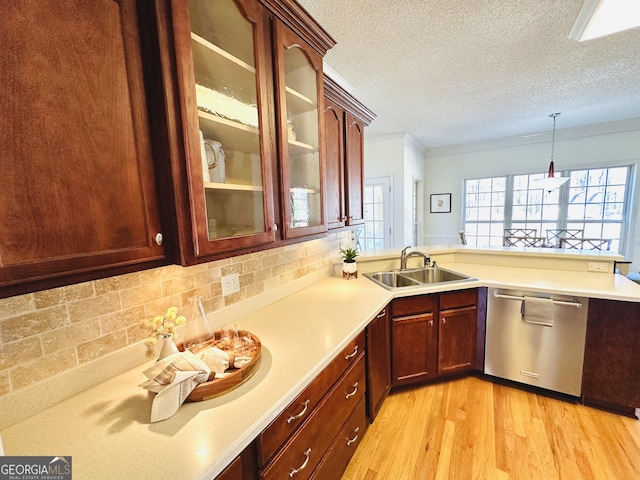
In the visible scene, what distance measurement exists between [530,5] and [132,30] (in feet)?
7.42

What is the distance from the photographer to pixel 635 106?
3.56m

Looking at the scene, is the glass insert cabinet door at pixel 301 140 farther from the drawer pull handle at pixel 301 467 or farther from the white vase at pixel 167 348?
the drawer pull handle at pixel 301 467

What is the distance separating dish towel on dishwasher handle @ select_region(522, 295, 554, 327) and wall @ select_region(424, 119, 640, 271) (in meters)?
4.03

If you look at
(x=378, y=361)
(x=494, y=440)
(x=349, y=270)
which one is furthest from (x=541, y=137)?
(x=378, y=361)

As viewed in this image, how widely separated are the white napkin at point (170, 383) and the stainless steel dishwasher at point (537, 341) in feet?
6.99

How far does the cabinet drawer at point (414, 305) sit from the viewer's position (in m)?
1.94

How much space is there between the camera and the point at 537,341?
1978 millimetres

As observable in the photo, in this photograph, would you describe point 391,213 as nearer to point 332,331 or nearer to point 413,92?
point 413,92

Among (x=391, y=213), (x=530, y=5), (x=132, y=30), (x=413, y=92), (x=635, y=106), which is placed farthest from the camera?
(x=391, y=213)

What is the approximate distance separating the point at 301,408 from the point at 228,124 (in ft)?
3.71

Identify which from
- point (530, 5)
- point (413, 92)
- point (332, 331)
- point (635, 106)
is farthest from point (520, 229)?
point (332, 331)

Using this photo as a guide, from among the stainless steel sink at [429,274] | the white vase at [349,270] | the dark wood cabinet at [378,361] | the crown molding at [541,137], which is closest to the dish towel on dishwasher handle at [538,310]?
the stainless steel sink at [429,274]

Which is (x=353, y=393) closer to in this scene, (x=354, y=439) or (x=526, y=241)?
(x=354, y=439)

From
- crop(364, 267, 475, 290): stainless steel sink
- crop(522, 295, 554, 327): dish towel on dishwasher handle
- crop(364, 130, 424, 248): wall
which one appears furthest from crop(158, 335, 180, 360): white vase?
crop(364, 130, 424, 248): wall
